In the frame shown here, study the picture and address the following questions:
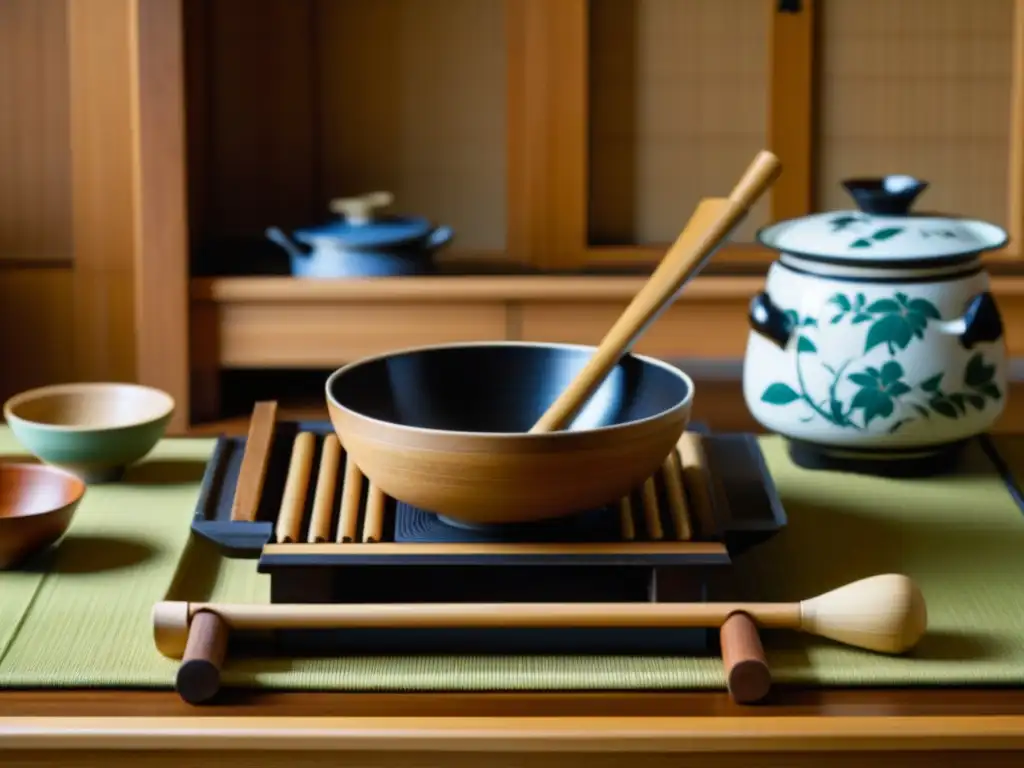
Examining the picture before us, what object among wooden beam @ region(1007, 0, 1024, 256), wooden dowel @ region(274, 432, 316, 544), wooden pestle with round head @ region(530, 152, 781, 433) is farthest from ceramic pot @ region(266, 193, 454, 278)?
wooden beam @ region(1007, 0, 1024, 256)

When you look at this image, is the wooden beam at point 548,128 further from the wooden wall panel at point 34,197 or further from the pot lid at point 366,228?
the wooden wall panel at point 34,197

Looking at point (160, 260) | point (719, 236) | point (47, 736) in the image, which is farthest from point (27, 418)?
point (719, 236)

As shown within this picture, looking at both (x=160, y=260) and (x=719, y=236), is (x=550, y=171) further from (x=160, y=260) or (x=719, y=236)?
(x=719, y=236)

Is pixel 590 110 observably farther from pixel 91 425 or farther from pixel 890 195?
pixel 91 425

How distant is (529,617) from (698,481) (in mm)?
196

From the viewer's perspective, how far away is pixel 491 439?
2.72 ft

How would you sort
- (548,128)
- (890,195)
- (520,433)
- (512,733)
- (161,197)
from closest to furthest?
(512,733) → (520,433) → (890,195) → (161,197) → (548,128)

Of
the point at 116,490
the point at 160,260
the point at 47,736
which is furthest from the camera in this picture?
the point at 160,260

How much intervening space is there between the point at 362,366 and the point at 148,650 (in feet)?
0.82

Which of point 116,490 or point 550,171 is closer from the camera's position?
point 116,490

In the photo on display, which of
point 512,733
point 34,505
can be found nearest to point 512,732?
point 512,733

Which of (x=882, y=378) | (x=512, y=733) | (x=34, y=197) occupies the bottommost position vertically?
(x=512, y=733)

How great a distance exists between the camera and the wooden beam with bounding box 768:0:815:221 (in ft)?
4.99

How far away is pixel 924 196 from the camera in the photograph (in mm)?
1579
